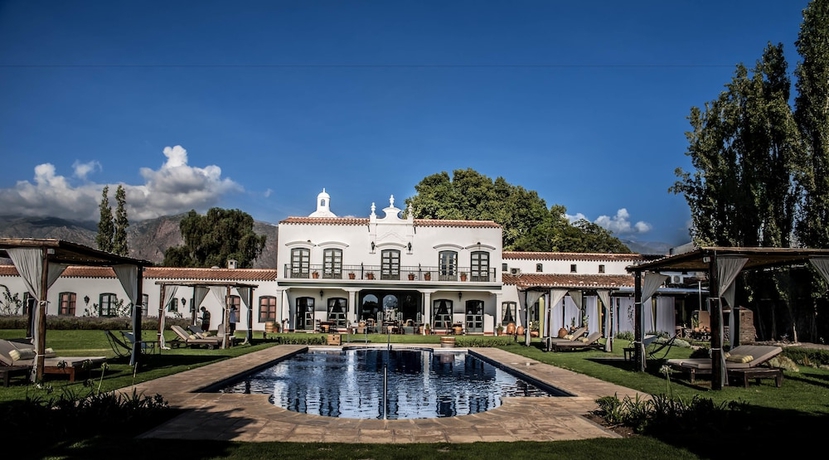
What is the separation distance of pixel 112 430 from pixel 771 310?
24516 mm

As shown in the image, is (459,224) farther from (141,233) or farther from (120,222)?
(141,233)

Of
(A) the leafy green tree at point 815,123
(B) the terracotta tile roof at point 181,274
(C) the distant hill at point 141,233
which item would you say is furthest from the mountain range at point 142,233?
(A) the leafy green tree at point 815,123

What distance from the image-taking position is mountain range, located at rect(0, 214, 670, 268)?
443ft

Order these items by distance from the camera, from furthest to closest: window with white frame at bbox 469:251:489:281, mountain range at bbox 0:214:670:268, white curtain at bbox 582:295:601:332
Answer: mountain range at bbox 0:214:670:268 → window with white frame at bbox 469:251:489:281 → white curtain at bbox 582:295:601:332

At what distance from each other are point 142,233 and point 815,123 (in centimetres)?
14901

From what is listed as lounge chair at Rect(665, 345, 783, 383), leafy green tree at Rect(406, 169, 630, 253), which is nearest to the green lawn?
lounge chair at Rect(665, 345, 783, 383)

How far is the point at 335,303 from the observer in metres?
31.8

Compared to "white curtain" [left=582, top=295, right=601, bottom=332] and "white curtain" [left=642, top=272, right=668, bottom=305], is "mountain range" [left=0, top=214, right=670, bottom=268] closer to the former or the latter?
"white curtain" [left=582, top=295, right=601, bottom=332]

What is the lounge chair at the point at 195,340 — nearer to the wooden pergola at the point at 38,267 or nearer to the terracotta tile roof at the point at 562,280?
the wooden pergola at the point at 38,267

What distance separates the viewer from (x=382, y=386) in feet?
41.3

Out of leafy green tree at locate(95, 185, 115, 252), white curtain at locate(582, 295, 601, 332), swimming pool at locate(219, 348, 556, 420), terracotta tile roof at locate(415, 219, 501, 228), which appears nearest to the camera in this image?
swimming pool at locate(219, 348, 556, 420)

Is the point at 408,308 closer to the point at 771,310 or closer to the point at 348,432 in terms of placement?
the point at 771,310

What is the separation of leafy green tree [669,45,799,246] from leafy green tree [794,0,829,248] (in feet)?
1.88

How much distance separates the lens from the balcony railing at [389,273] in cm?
3086
